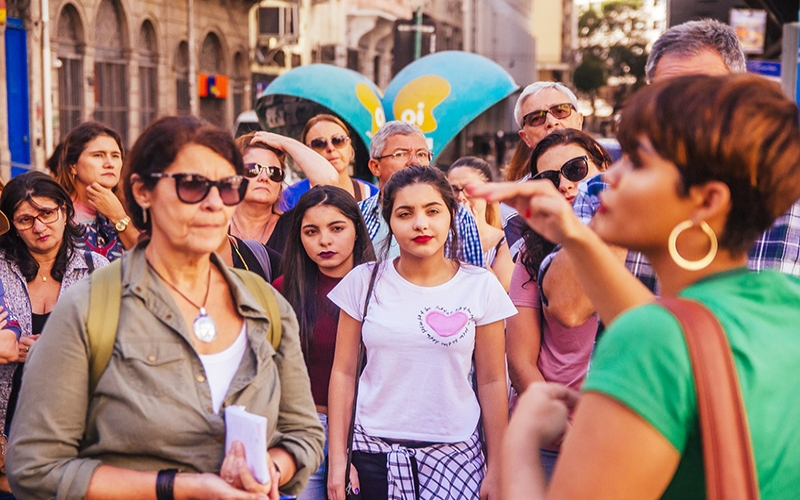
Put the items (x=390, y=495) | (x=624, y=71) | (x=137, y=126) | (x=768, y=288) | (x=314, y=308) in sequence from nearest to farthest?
(x=768, y=288)
(x=390, y=495)
(x=314, y=308)
(x=137, y=126)
(x=624, y=71)

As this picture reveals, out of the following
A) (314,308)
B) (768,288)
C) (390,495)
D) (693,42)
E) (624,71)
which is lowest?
(390,495)

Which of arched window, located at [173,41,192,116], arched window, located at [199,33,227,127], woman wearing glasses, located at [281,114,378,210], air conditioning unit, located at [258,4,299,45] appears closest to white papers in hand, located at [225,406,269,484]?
woman wearing glasses, located at [281,114,378,210]

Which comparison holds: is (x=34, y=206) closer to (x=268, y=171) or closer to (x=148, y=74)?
(x=268, y=171)

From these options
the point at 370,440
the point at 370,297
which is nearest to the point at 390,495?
the point at 370,440

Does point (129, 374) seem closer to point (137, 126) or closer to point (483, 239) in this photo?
point (483, 239)

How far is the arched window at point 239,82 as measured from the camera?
26.7 metres

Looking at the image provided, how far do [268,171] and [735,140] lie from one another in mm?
4105

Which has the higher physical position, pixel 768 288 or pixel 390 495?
pixel 768 288

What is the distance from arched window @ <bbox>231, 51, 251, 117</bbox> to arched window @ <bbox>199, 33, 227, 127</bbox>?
0.90 meters

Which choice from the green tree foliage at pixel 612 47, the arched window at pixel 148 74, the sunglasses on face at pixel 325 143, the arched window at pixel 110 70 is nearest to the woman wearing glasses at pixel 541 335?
the sunglasses on face at pixel 325 143

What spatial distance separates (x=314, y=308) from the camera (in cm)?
445

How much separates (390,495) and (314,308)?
103 centimetres

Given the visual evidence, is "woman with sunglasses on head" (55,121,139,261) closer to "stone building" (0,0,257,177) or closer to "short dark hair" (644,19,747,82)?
"short dark hair" (644,19,747,82)

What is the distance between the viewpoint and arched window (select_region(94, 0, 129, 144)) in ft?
65.3
